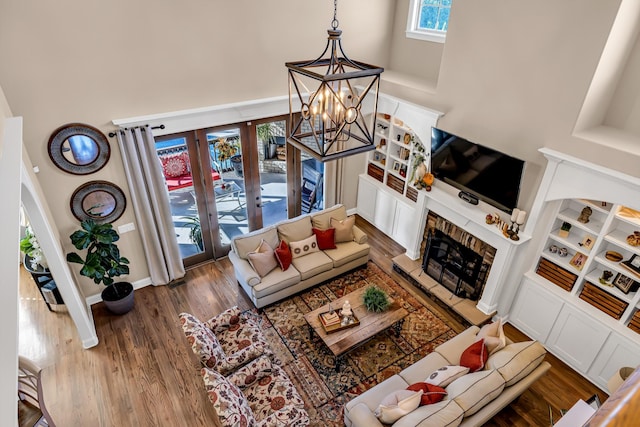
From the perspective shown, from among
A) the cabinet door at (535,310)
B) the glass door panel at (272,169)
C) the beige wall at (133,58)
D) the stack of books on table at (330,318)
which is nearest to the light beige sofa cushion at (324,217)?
the glass door panel at (272,169)

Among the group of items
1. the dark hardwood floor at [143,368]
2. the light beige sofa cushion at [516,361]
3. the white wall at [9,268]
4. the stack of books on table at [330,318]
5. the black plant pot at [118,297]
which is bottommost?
the dark hardwood floor at [143,368]

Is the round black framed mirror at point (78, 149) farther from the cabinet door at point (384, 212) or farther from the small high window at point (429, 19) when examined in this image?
the small high window at point (429, 19)

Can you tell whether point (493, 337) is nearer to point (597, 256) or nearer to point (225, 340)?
point (597, 256)

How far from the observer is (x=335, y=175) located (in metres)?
7.50

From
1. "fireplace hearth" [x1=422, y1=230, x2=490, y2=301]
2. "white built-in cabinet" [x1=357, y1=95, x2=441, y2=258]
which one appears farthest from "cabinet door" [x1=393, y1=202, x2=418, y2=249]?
"fireplace hearth" [x1=422, y1=230, x2=490, y2=301]

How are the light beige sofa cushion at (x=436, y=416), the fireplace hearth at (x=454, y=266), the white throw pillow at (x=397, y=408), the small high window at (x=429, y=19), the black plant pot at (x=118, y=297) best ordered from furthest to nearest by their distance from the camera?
the small high window at (x=429, y=19) < the fireplace hearth at (x=454, y=266) < the black plant pot at (x=118, y=297) < the white throw pillow at (x=397, y=408) < the light beige sofa cushion at (x=436, y=416)

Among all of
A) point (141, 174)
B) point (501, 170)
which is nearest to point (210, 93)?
point (141, 174)

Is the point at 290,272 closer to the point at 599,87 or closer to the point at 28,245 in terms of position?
the point at 28,245

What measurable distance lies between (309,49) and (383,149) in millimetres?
2180

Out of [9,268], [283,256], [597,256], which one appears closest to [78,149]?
[283,256]

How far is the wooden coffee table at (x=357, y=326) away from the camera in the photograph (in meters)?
4.90

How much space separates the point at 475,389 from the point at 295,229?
3.44 metres

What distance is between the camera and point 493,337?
4.46 meters

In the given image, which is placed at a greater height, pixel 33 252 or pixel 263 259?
pixel 33 252
